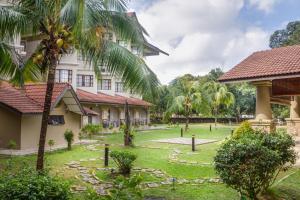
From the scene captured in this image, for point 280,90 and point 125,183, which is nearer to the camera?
point 125,183

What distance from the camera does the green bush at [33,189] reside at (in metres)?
4.55

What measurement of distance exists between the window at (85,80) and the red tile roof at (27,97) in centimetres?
1347

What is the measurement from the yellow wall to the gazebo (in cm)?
1078

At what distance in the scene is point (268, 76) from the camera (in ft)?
41.0

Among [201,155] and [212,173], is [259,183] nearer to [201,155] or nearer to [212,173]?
[212,173]

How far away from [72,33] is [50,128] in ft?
36.4

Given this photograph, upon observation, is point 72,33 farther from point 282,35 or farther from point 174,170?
point 282,35

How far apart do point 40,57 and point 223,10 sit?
8000 millimetres

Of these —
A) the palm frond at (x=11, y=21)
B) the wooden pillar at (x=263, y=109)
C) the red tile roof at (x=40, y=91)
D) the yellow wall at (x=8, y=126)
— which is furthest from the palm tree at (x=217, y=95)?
the palm frond at (x=11, y=21)

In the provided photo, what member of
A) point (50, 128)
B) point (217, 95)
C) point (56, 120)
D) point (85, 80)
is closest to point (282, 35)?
point (217, 95)

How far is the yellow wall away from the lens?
56.8 ft

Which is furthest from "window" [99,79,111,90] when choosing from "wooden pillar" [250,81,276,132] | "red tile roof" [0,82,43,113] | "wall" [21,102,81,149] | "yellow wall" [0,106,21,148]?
"wooden pillar" [250,81,276,132]

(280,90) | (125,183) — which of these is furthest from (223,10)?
(125,183)

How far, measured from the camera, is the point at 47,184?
4.80 m
